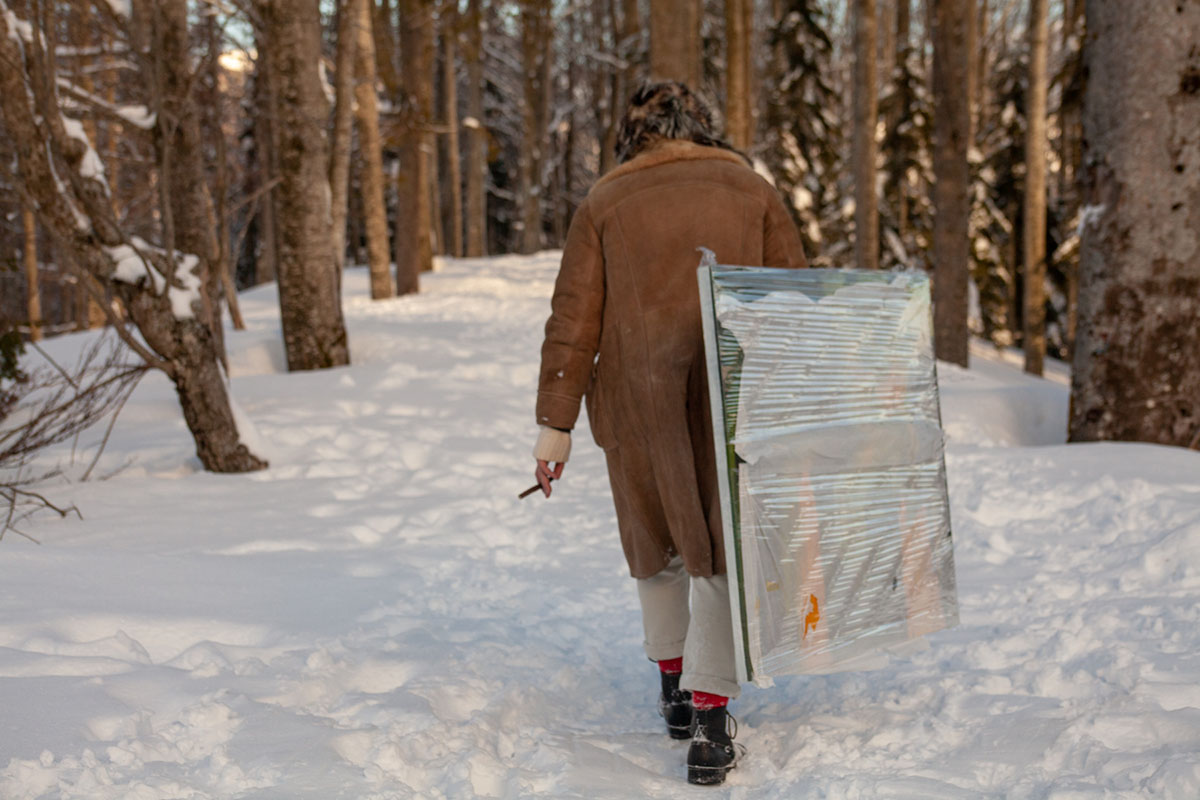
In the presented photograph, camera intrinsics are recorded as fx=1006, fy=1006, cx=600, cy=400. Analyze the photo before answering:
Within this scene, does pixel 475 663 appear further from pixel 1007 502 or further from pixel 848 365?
pixel 1007 502

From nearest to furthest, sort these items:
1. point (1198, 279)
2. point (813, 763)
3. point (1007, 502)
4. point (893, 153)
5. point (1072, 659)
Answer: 1. point (813, 763)
2. point (1072, 659)
3. point (1007, 502)
4. point (1198, 279)
5. point (893, 153)

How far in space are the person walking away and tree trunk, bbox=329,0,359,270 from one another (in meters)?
8.12

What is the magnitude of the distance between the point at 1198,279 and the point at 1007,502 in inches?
67.4

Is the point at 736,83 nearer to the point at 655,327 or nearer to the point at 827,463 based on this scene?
the point at 655,327

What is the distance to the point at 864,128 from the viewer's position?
45.6ft

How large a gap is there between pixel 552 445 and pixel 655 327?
1.65 ft

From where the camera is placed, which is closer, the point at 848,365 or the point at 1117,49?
the point at 848,365

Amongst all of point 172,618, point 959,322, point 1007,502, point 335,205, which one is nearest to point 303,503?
point 172,618

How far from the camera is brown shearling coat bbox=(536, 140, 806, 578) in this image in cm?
→ 278

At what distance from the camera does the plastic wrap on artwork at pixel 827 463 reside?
2576 mm

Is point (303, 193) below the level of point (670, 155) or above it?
above

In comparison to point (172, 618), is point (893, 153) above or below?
above

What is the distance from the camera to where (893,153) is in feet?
71.2

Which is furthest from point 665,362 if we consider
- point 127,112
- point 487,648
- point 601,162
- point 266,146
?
point 601,162
